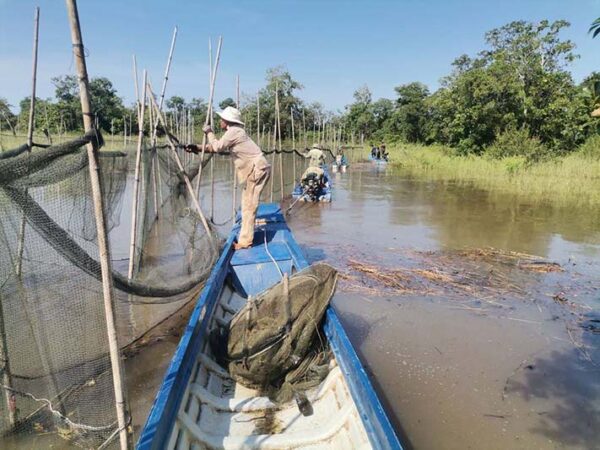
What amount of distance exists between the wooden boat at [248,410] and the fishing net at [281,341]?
0.33ft

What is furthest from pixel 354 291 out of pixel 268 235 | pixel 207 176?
pixel 207 176

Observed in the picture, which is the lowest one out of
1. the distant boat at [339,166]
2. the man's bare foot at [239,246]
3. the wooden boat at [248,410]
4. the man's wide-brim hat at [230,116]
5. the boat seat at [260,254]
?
the wooden boat at [248,410]

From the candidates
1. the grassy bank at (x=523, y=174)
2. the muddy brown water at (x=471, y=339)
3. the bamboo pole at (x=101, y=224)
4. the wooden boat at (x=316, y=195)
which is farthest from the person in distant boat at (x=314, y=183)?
the bamboo pole at (x=101, y=224)

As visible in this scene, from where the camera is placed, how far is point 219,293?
431 centimetres

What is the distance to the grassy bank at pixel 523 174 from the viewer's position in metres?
15.3

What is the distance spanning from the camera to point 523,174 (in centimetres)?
1947

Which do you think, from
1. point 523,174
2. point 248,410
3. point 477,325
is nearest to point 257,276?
point 248,410

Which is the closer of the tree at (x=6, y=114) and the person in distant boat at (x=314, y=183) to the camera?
the tree at (x=6, y=114)

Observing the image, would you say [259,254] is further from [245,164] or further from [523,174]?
[523,174]

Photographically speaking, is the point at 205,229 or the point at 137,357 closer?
the point at 137,357

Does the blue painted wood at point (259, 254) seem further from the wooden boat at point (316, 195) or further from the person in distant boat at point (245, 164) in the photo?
the wooden boat at point (316, 195)

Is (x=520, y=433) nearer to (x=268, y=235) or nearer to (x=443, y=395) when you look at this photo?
(x=443, y=395)

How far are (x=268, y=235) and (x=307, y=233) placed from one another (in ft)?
11.8

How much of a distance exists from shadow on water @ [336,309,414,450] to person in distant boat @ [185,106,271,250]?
5.03 ft
